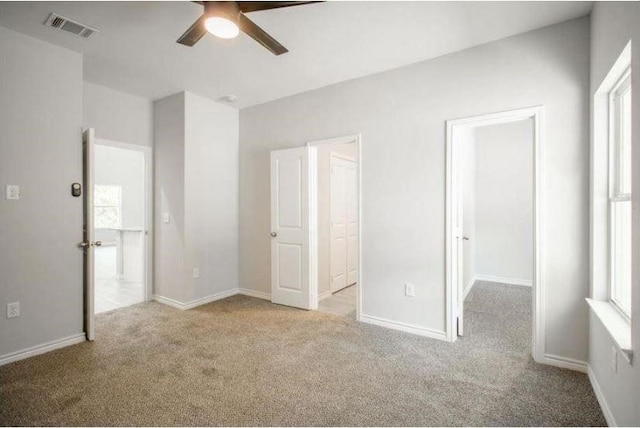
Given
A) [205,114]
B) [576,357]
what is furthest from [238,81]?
[576,357]

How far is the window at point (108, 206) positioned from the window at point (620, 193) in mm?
10646

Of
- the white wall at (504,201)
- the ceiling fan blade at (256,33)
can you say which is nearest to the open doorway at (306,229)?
the ceiling fan blade at (256,33)

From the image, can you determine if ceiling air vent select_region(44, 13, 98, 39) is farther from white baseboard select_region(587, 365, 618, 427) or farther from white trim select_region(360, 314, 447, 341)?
white baseboard select_region(587, 365, 618, 427)

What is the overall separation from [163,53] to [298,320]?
9.86 ft

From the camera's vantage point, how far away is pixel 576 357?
2420mm

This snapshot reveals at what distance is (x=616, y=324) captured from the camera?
71.2 inches

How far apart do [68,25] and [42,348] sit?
2.69m

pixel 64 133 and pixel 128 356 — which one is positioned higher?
pixel 64 133

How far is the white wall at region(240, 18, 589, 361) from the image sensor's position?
2422 millimetres

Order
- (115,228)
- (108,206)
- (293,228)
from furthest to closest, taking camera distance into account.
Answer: (108,206), (115,228), (293,228)

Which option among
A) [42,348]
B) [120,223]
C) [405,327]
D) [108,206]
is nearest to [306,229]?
[405,327]

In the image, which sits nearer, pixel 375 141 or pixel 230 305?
pixel 375 141

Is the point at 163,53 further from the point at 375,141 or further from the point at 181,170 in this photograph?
the point at 375,141

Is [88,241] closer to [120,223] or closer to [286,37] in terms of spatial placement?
[286,37]
